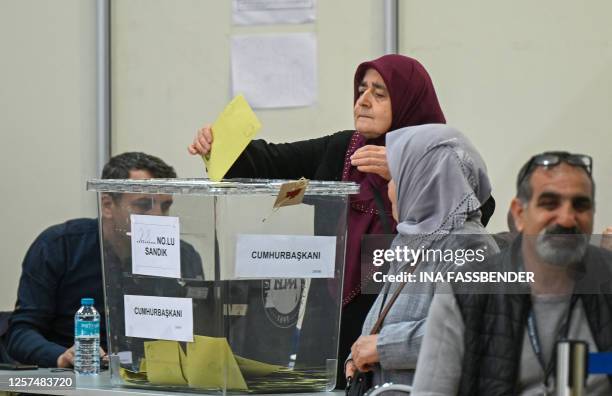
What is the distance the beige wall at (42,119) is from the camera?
3.57m

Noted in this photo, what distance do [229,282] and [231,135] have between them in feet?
0.93

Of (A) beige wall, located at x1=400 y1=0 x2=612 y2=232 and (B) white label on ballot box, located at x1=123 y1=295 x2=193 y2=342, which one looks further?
(A) beige wall, located at x1=400 y1=0 x2=612 y2=232

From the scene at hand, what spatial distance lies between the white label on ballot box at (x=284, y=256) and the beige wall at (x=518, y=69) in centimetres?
113

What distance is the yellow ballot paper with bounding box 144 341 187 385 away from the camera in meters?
1.94

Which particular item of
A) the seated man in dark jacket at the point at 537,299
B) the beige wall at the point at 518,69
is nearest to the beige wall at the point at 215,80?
the beige wall at the point at 518,69

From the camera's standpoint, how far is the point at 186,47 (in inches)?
137

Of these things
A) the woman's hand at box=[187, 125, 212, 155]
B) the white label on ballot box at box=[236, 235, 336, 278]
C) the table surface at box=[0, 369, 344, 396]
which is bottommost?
the table surface at box=[0, 369, 344, 396]

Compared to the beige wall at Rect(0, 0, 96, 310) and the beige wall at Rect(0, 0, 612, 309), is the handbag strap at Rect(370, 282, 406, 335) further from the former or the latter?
the beige wall at Rect(0, 0, 96, 310)

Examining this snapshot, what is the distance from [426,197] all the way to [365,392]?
0.36m

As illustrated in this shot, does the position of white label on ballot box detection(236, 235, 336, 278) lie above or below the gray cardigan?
above

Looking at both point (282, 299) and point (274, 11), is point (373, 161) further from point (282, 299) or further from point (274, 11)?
point (274, 11)

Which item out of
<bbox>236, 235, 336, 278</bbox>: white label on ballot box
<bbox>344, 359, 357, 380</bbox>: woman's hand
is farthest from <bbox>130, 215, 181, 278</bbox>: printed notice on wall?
<bbox>344, 359, 357, 380</bbox>: woman's hand

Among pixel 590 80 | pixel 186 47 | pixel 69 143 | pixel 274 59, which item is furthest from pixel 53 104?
pixel 590 80

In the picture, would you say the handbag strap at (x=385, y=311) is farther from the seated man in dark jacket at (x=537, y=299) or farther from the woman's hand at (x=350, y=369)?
the seated man in dark jacket at (x=537, y=299)
